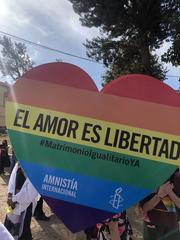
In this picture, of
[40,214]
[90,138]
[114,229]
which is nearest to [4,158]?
[40,214]

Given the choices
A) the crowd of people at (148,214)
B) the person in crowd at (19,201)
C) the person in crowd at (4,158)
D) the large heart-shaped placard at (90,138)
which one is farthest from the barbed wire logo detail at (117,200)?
the person in crowd at (4,158)

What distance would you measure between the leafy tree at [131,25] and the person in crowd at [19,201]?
945 centimetres

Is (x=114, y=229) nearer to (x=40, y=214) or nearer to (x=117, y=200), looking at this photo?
(x=117, y=200)

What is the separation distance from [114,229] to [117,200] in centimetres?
34

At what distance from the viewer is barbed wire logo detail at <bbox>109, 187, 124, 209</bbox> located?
2580 millimetres

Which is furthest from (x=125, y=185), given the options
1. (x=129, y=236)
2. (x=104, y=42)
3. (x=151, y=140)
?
(x=104, y=42)

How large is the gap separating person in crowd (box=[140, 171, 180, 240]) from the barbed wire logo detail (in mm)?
566

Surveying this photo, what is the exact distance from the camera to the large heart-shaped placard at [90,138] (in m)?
2.55

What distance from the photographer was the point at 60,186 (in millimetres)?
2629

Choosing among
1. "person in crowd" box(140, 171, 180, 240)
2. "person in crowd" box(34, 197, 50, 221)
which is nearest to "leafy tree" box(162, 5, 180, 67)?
"person in crowd" box(34, 197, 50, 221)

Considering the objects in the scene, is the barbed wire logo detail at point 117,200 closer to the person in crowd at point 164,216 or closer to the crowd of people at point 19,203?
the person in crowd at point 164,216

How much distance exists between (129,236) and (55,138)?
1085mm

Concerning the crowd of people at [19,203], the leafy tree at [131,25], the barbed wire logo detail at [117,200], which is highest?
the leafy tree at [131,25]

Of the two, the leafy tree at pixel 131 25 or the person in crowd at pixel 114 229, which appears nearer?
the person in crowd at pixel 114 229
